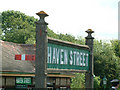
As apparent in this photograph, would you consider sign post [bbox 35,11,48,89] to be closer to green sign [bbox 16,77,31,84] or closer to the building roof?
the building roof

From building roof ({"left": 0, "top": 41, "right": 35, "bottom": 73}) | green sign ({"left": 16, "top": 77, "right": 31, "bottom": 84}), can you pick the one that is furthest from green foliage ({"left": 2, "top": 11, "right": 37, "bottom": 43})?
green sign ({"left": 16, "top": 77, "right": 31, "bottom": 84})

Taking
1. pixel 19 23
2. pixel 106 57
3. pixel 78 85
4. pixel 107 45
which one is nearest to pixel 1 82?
pixel 78 85

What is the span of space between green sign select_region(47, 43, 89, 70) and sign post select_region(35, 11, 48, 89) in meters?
0.52

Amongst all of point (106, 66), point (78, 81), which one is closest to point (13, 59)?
point (78, 81)

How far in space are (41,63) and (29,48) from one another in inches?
575

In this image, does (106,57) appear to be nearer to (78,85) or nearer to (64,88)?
(78,85)

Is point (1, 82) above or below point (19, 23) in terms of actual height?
below

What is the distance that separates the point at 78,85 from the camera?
44.9 metres

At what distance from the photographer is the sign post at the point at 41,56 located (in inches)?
541

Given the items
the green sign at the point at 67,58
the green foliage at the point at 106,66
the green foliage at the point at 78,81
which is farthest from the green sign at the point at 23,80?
the green foliage at the point at 106,66

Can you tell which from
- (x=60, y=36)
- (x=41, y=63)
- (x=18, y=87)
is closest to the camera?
(x=41, y=63)

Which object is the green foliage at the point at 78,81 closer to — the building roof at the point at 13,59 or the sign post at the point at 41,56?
the building roof at the point at 13,59

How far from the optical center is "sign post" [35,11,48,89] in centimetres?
1375

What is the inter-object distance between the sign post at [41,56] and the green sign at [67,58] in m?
0.52
